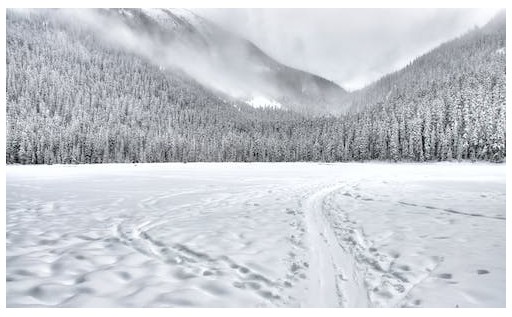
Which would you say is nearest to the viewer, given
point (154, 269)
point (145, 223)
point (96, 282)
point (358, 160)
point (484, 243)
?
point (96, 282)

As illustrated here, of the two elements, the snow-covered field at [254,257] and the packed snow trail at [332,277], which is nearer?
the packed snow trail at [332,277]

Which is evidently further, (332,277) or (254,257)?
(254,257)

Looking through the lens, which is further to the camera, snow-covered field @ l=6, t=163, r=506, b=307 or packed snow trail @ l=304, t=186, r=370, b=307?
snow-covered field @ l=6, t=163, r=506, b=307

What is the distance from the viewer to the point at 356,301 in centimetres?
523

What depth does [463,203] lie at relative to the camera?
15086 millimetres

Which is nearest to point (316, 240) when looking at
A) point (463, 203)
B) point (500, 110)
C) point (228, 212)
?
point (228, 212)

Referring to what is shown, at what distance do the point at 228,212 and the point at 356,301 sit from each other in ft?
26.5

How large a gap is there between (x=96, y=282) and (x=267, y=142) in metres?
157

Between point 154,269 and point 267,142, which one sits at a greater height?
point 267,142
